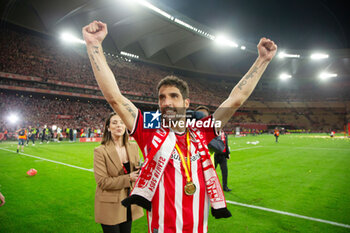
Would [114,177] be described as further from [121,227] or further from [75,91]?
[75,91]

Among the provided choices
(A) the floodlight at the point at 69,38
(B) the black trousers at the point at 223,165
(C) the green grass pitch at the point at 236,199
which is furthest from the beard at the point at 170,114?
(A) the floodlight at the point at 69,38

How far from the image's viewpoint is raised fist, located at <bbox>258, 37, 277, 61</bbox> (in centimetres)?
197

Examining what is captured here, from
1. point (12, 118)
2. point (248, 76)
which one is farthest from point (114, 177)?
point (12, 118)

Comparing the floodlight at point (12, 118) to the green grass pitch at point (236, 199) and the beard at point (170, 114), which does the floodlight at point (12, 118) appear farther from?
the beard at point (170, 114)

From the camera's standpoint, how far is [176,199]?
5.42 ft

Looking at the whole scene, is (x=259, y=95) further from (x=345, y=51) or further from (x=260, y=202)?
(x=260, y=202)

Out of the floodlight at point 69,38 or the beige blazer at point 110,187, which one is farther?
the floodlight at point 69,38

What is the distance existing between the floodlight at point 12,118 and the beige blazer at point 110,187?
105ft

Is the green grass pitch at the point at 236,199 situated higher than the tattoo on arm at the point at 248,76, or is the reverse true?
the tattoo on arm at the point at 248,76

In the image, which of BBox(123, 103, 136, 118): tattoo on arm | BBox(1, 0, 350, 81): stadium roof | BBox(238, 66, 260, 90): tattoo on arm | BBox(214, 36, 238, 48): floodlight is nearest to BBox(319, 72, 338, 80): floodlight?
BBox(1, 0, 350, 81): stadium roof

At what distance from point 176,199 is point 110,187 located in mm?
1229

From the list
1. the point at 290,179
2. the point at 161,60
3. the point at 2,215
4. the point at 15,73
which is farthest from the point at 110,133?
the point at 161,60

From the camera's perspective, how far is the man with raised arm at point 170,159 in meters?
1.61

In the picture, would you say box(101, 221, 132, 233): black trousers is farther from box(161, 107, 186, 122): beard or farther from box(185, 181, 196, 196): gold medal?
box(161, 107, 186, 122): beard
